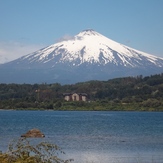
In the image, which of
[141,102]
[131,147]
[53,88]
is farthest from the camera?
[53,88]

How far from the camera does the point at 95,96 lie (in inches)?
4722

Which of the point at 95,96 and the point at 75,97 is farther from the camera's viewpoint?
the point at 95,96

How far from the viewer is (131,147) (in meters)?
27.6

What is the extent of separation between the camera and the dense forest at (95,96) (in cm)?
10362

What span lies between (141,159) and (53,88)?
360 feet

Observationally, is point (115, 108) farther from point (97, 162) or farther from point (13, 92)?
point (97, 162)

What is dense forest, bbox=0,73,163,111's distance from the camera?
340 feet

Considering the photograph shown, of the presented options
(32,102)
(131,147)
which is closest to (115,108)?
(32,102)

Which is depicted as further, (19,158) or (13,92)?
(13,92)

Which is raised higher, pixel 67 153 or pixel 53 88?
pixel 53 88

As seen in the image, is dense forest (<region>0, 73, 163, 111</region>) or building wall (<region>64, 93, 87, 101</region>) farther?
building wall (<region>64, 93, 87, 101</region>)

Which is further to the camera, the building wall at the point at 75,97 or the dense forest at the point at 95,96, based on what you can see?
the building wall at the point at 75,97

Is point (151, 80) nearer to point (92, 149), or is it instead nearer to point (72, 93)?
point (72, 93)

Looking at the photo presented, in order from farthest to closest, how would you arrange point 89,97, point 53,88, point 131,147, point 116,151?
1. point 53,88
2. point 89,97
3. point 131,147
4. point 116,151
